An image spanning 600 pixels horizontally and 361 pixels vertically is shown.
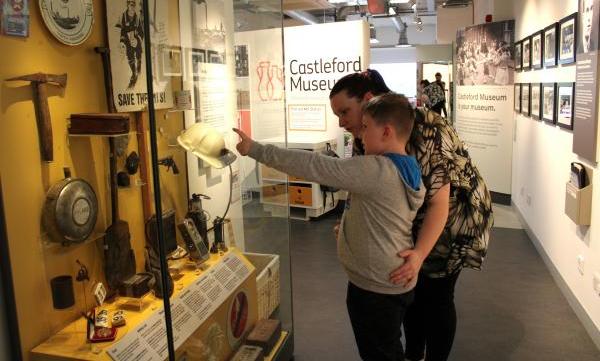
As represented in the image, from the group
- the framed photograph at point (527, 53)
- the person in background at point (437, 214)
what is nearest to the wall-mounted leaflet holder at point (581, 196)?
the person in background at point (437, 214)

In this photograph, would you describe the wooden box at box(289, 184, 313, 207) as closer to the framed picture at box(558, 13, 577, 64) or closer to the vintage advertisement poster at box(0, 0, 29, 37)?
the framed picture at box(558, 13, 577, 64)

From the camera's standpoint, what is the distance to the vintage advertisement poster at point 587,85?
3.12 meters

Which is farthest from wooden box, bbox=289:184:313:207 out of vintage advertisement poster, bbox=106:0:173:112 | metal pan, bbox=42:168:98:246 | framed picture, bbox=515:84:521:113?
metal pan, bbox=42:168:98:246

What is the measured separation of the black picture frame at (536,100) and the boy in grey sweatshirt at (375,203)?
379 centimetres

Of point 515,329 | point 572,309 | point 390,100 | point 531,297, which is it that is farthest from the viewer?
point 531,297

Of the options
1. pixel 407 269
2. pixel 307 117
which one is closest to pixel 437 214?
pixel 407 269

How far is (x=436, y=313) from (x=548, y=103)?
308cm

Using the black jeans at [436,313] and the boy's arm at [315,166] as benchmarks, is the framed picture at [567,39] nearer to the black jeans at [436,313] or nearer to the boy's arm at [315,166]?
the black jeans at [436,313]

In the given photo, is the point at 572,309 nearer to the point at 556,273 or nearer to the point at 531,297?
the point at 531,297

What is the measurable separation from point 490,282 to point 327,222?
2.40m

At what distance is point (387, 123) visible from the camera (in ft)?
5.64

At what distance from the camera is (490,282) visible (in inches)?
164

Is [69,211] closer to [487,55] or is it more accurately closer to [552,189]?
[552,189]

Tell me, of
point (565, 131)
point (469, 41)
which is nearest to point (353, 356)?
point (565, 131)
